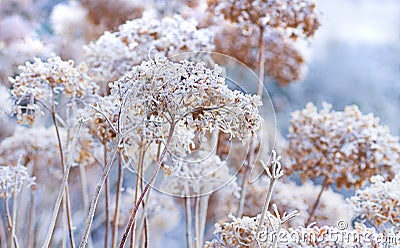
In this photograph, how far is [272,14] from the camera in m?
0.90

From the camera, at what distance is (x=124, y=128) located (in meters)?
0.65

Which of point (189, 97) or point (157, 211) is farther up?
point (157, 211)

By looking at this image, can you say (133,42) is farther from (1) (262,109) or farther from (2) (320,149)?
(2) (320,149)

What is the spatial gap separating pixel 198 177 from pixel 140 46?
22 centimetres

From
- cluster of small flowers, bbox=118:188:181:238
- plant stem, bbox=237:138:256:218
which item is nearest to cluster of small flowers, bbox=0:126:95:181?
cluster of small flowers, bbox=118:188:181:238

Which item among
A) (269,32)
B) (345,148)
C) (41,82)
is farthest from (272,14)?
(41,82)

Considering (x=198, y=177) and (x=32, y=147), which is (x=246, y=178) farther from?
(x=32, y=147)

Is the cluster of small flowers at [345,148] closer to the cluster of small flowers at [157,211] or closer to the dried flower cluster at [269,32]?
the dried flower cluster at [269,32]

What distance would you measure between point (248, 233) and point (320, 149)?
1.08 ft

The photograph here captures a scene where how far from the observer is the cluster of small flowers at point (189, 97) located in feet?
1.76

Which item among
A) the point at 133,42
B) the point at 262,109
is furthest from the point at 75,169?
the point at 262,109

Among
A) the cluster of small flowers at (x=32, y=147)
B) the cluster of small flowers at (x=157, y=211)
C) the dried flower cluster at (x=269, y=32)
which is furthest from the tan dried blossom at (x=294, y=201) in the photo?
the cluster of small flowers at (x=32, y=147)

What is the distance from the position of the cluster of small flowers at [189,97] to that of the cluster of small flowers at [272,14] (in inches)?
14.2

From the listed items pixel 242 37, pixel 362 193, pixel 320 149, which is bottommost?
pixel 362 193
